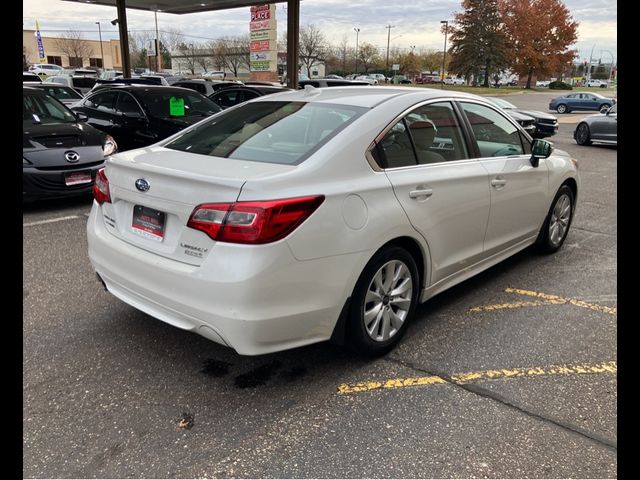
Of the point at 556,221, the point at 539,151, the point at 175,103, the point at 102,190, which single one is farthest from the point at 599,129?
the point at 102,190

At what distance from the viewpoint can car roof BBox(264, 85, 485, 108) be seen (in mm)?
3539

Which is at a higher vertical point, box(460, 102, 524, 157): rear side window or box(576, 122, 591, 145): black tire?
box(576, 122, 591, 145): black tire

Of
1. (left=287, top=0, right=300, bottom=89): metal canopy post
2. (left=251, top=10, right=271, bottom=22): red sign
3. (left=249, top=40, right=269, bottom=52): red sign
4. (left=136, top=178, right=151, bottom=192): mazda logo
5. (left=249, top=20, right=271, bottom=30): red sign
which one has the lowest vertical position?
(left=136, top=178, right=151, bottom=192): mazda logo

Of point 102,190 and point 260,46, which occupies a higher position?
point 260,46

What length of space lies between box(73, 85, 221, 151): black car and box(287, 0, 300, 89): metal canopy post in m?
6.98

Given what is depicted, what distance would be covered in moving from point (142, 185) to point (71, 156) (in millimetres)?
4612

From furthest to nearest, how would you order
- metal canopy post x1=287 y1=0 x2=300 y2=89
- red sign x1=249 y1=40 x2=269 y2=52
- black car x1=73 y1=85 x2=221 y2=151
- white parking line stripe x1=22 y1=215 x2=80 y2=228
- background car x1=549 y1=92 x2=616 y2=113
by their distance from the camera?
background car x1=549 y1=92 x2=616 y2=113 → red sign x1=249 y1=40 x2=269 y2=52 → metal canopy post x1=287 y1=0 x2=300 y2=89 → black car x1=73 y1=85 x2=221 y2=151 → white parking line stripe x1=22 y1=215 x2=80 y2=228

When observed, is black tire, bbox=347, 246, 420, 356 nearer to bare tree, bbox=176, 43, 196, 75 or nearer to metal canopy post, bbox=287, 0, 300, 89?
metal canopy post, bbox=287, 0, 300, 89

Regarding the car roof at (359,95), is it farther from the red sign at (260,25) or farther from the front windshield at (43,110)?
the red sign at (260,25)

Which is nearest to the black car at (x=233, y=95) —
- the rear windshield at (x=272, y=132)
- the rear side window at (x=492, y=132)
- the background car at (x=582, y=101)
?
the rear side window at (x=492, y=132)

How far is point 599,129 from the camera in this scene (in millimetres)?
15516

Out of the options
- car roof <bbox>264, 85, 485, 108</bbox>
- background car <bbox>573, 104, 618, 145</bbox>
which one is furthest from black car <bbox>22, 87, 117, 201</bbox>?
background car <bbox>573, 104, 618, 145</bbox>

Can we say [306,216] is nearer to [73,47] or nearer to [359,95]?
[359,95]

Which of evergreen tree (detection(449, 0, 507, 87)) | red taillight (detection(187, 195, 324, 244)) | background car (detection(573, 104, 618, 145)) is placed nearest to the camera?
red taillight (detection(187, 195, 324, 244))
